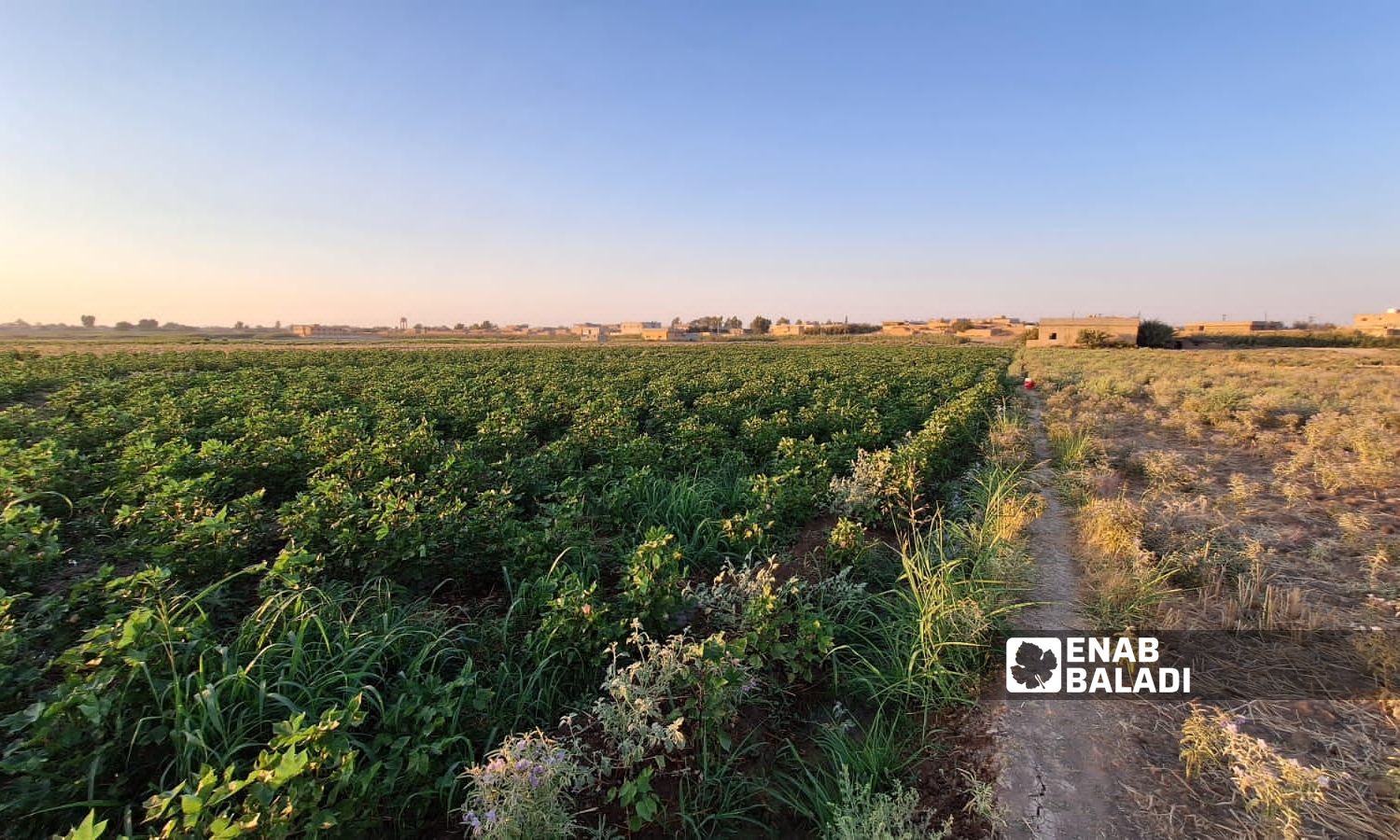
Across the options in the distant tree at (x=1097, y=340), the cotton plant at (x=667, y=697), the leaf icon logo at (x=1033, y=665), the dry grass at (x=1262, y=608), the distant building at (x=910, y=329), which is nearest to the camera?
the dry grass at (x=1262, y=608)

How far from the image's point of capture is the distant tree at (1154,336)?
70.1 metres

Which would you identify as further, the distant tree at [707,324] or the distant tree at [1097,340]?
the distant tree at [707,324]

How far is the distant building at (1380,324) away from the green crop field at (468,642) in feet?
366

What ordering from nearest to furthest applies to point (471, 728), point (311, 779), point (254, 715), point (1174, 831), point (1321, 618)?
point (311, 779), point (1174, 831), point (254, 715), point (471, 728), point (1321, 618)

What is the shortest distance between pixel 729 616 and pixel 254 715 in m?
2.68

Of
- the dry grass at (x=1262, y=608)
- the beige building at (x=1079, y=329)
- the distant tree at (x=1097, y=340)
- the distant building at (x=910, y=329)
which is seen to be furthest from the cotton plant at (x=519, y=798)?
the distant building at (x=910, y=329)

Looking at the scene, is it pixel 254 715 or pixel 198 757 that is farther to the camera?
pixel 254 715

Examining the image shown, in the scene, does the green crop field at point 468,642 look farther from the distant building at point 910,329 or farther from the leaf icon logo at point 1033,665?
the distant building at point 910,329

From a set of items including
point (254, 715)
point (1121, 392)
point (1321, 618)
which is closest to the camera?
point (254, 715)

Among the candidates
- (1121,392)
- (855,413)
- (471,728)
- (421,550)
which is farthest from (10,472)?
(1121,392)

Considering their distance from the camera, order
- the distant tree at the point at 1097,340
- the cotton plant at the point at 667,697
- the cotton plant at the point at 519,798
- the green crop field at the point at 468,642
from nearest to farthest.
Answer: the cotton plant at the point at 519,798 < the green crop field at the point at 468,642 < the cotton plant at the point at 667,697 < the distant tree at the point at 1097,340

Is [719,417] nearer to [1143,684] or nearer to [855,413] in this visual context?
[855,413]

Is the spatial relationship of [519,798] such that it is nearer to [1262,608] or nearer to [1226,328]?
[1262,608]

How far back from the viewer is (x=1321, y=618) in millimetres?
3846
